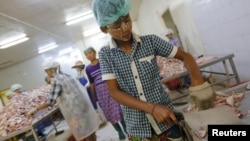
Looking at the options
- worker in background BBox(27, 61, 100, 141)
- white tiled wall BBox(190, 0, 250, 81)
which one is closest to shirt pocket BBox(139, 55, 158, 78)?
white tiled wall BBox(190, 0, 250, 81)

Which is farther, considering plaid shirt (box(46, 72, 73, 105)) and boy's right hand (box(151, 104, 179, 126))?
plaid shirt (box(46, 72, 73, 105))

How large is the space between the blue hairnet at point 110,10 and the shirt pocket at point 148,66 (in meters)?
0.25

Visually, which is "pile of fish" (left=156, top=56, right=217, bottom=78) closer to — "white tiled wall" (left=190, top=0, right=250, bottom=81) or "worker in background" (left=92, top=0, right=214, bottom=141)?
"white tiled wall" (left=190, top=0, right=250, bottom=81)

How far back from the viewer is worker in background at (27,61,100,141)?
141 inches

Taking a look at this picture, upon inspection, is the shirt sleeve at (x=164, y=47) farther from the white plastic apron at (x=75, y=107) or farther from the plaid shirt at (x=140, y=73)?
the white plastic apron at (x=75, y=107)

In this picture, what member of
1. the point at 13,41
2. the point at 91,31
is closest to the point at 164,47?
the point at 13,41

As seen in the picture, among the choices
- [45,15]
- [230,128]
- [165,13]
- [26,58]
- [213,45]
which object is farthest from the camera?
[26,58]

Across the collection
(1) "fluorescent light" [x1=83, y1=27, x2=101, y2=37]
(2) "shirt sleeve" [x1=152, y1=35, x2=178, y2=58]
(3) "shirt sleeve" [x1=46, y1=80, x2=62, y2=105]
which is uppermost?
(1) "fluorescent light" [x1=83, y1=27, x2=101, y2=37]

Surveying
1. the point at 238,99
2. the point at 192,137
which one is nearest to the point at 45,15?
the point at 238,99

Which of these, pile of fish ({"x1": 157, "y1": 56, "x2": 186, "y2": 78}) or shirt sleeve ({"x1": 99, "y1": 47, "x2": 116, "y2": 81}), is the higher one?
shirt sleeve ({"x1": 99, "y1": 47, "x2": 116, "y2": 81})

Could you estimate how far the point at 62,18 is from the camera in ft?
21.8

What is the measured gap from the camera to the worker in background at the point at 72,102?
11.7ft

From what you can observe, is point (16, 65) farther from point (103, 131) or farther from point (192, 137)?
point (192, 137)

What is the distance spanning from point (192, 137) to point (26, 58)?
10.7 meters
